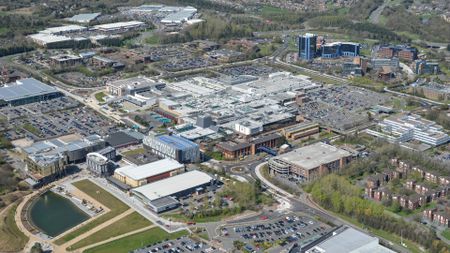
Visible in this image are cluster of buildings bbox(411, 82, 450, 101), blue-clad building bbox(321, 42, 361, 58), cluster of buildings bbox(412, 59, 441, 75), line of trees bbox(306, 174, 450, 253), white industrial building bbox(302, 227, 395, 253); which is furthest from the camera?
blue-clad building bbox(321, 42, 361, 58)

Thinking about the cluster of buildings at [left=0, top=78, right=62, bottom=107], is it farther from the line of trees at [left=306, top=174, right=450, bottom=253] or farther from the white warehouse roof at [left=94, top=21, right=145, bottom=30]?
the line of trees at [left=306, top=174, right=450, bottom=253]

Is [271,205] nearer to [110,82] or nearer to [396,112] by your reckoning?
[396,112]

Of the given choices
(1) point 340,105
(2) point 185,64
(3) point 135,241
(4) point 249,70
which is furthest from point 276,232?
(2) point 185,64

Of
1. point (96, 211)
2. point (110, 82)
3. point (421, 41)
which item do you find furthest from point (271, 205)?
point (421, 41)

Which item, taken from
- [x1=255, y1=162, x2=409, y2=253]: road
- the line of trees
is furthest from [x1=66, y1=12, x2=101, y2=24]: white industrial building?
the line of trees

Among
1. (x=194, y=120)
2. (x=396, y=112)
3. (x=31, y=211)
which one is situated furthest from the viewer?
(x=396, y=112)

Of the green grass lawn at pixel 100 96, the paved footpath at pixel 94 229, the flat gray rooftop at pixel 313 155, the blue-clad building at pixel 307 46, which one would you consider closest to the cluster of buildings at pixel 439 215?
the flat gray rooftop at pixel 313 155

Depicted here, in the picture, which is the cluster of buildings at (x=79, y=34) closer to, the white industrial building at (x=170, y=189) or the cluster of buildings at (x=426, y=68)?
the cluster of buildings at (x=426, y=68)
